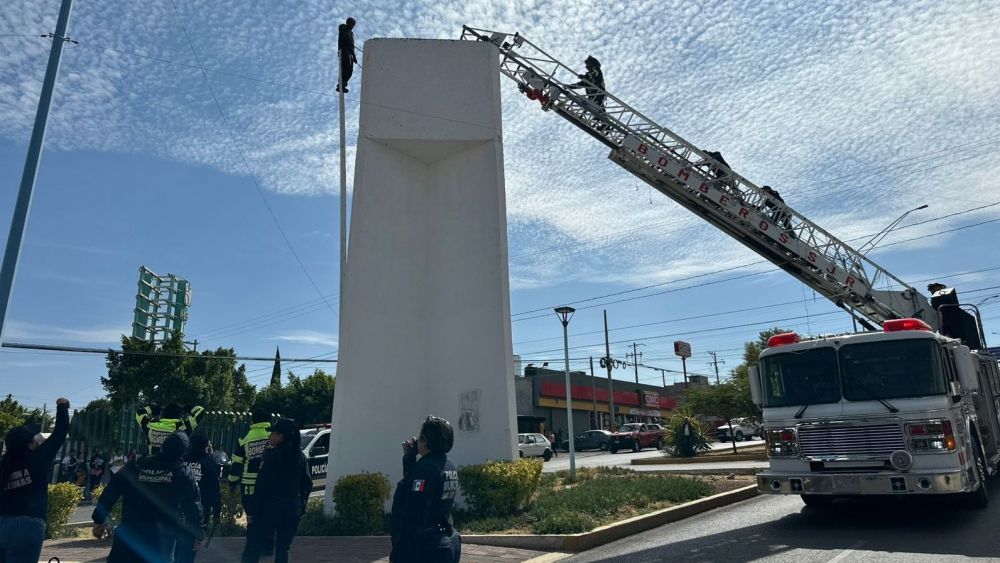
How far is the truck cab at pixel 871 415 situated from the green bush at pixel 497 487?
11.7 feet

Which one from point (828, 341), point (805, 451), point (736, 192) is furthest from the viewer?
point (736, 192)

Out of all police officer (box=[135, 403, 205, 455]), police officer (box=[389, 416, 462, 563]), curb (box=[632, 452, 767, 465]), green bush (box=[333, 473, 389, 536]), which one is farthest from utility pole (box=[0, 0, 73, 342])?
curb (box=[632, 452, 767, 465])

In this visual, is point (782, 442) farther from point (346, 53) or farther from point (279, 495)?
point (346, 53)

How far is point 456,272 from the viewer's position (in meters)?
12.5

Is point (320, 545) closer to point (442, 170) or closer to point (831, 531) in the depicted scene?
point (831, 531)

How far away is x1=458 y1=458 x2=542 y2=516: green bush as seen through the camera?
9.86 meters

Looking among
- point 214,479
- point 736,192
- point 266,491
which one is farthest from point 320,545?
point 736,192

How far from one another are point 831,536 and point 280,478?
260 inches

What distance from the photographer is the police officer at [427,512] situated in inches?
149

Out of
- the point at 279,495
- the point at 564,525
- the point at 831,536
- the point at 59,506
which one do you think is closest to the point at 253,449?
the point at 279,495

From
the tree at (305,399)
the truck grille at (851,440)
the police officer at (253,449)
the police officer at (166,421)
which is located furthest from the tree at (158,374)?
the truck grille at (851,440)

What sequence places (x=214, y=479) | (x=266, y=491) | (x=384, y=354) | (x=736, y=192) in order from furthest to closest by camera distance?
(x=736, y=192) < (x=384, y=354) < (x=214, y=479) < (x=266, y=491)

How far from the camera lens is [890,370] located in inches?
322

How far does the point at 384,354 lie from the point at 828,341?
7291mm
